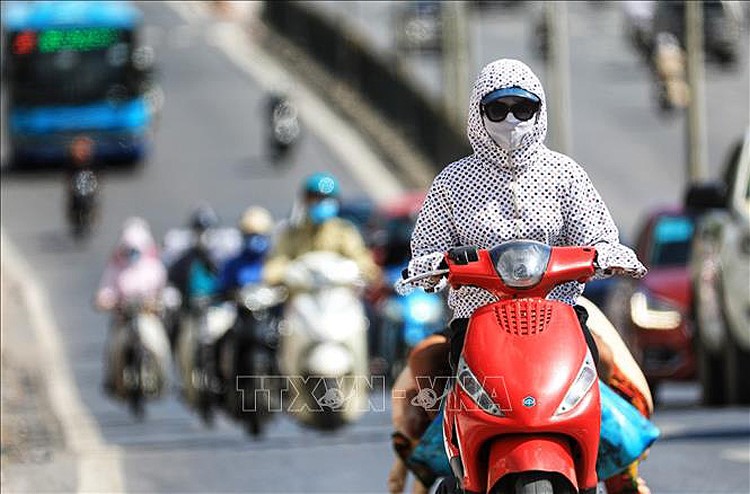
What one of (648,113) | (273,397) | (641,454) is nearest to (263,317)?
(273,397)

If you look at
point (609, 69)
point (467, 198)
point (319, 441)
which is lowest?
point (319, 441)

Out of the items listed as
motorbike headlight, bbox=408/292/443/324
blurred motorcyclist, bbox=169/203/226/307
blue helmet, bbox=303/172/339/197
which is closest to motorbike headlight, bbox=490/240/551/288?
blue helmet, bbox=303/172/339/197

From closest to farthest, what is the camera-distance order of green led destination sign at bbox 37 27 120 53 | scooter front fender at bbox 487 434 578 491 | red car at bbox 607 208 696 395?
scooter front fender at bbox 487 434 578 491, red car at bbox 607 208 696 395, green led destination sign at bbox 37 27 120 53

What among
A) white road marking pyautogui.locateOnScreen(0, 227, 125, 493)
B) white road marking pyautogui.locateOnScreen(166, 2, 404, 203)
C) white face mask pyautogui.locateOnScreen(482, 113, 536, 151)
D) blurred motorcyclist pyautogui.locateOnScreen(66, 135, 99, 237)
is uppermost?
white road marking pyautogui.locateOnScreen(166, 2, 404, 203)

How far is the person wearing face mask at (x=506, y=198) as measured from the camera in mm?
9344

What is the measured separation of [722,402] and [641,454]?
11.4 metres

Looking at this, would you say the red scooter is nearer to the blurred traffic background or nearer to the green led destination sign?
the blurred traffic background

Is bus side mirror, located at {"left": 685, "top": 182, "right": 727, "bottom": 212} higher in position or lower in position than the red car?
higher

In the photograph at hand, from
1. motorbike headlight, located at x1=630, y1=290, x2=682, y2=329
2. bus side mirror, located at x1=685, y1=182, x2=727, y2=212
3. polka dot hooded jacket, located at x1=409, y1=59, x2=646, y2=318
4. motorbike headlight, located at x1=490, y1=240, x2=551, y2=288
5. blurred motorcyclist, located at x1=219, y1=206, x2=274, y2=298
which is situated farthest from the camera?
motorbike headlight, located at x1=630, y1=290, x2=682, y2=329

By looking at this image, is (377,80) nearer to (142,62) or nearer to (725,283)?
(142,62)

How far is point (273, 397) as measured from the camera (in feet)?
70.9

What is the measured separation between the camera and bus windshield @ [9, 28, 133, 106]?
5759 centimetres

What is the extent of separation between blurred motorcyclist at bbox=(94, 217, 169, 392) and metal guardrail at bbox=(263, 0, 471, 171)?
12396mm

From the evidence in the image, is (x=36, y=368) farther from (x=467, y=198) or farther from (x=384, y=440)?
(x=467, y=198)
